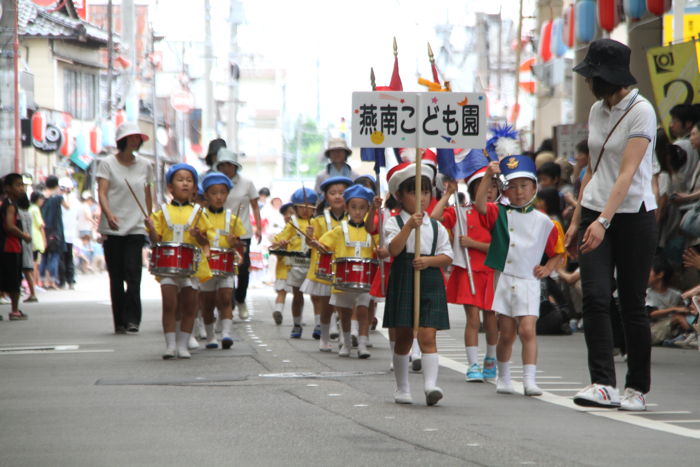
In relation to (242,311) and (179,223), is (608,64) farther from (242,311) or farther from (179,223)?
(242,311)

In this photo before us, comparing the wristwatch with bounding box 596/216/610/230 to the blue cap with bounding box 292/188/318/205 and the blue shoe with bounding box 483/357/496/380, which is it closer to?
the blue shoe with bounding box 483/357/496/380

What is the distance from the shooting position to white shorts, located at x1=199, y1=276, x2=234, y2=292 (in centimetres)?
1359

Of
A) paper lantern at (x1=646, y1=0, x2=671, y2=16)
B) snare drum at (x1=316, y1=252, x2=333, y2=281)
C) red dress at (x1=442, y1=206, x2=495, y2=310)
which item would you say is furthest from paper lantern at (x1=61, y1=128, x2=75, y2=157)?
red dress at (x1=442, y1=206, x2=495, y2=310)

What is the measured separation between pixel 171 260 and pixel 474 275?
2680 mm

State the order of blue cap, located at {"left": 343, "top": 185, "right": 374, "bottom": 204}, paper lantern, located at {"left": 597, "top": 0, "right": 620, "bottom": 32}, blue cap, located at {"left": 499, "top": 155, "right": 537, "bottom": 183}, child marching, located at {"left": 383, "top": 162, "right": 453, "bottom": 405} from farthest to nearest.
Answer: paper lantern, located at {"left": 597, "top": 0, "right": 620, "bottom": 32} → blue cap, located at {"left": 343, "top": 185, "right": 374, "bottom": 204} → blue cap, located at {"left": 499, "top": 155, "right": 537, "bottom": 183} → child marching, located at {"left": 383, "top": 162, "right": 453, "bottom": 405}

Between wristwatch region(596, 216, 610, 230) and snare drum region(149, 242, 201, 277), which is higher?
wristwatch region(596, 216, 610, 230)

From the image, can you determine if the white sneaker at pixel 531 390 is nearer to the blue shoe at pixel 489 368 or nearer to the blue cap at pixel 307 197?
the blue shoe at pixel 489 368

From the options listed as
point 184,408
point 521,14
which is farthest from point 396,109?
point 521,14

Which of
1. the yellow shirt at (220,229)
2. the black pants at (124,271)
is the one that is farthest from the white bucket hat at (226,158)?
the yellow shirt at (220,229)

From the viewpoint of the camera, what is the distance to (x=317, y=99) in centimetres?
9712

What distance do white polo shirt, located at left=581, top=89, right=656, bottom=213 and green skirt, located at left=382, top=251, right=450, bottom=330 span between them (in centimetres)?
116

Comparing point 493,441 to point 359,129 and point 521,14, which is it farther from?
point 521,14

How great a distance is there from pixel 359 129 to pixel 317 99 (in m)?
87.3

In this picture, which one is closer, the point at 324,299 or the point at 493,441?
the point at 493,441
